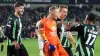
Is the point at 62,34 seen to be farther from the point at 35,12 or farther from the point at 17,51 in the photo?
the point at 35,12

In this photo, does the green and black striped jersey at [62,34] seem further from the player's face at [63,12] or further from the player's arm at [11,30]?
the player's arm at [11,30]

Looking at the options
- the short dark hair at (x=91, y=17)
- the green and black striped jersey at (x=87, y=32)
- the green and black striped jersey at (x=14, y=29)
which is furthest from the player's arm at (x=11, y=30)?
the short dark hair at (x=91, y=17)

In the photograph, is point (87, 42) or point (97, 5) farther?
point (97, 5)

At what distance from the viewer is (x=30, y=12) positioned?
177ft

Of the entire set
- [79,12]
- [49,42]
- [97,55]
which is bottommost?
[79,12]

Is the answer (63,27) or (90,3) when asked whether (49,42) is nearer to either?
(63,27)

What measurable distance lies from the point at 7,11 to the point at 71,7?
8227 millimetres

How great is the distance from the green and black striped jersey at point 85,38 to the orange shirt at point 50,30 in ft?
2.28

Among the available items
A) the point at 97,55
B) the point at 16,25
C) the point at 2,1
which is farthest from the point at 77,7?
the point at 16,25

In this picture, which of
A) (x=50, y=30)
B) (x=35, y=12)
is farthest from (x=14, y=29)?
(x=35, y=12)

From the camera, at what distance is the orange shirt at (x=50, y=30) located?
11133mm

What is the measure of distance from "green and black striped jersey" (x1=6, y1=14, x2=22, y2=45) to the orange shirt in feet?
4.27

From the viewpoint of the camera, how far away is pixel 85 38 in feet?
34.8

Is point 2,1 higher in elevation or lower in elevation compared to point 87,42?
lower
